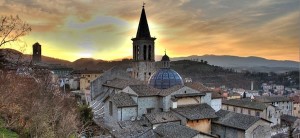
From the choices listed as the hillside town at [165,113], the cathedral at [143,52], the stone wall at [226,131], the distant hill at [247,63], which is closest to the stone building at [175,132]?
the hillside town at [165,113]

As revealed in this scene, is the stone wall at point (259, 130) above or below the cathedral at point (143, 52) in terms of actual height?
below

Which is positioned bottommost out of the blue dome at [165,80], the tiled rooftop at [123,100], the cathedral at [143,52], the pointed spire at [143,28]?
the tiled rooftop at [123,100]

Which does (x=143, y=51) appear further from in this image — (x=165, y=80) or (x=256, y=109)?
(x=256, y=109)

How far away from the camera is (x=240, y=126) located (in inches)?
968

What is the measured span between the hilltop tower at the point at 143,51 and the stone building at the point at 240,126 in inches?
588

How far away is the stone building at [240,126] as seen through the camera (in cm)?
2441

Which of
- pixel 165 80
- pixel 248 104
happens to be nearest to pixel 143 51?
pixel 165 80

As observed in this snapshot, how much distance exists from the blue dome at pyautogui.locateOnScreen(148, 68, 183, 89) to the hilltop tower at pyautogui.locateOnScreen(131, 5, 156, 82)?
9.17 meters

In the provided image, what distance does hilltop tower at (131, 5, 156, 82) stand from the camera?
3945cm

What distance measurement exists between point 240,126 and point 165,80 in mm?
8533

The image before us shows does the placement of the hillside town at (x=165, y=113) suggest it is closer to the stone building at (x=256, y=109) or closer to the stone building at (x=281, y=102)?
the stone building at (x=256, y=109)

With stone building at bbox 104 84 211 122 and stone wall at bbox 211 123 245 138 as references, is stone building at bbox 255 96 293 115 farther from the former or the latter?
stone building at bbox 104 84 211 122

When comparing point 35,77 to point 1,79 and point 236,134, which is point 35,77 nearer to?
point 1,79

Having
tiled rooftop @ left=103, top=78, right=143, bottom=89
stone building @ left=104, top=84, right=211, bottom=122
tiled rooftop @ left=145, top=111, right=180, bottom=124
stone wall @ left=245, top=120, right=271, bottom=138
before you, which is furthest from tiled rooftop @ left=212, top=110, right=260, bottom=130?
tiled rooftop @ left=103, top=78, right=143, bottom=89
